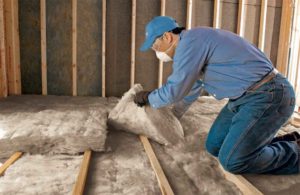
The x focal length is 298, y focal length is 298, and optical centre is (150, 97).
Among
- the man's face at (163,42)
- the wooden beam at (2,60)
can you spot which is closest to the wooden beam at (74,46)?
the wooden beam at (2,60)

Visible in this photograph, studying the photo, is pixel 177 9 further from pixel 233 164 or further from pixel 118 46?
pixel 233 164

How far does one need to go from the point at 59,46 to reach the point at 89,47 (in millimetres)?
445

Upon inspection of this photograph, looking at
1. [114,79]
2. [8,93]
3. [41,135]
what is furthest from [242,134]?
[8,93]

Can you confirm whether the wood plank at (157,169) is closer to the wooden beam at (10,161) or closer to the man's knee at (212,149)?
the man's knee at (212,149)

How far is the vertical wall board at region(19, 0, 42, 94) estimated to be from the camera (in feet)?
14.2

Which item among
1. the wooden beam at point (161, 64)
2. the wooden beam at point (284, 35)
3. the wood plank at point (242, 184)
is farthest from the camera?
the wooden beam at point (284, 35)

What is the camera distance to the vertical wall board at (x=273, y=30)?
5.29 metres

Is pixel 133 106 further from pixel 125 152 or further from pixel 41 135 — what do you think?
pixel 41 135

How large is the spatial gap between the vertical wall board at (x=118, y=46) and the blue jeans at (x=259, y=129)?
114 inches

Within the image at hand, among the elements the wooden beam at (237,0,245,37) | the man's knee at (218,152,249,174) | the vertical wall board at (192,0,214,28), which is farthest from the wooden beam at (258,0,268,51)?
the man's knee at (218,152,249,174)

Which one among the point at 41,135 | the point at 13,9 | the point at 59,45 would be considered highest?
the point at 13,9

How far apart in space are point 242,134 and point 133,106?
1.07m

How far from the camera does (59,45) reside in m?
4.49

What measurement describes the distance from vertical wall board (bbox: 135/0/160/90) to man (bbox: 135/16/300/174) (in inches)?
105
